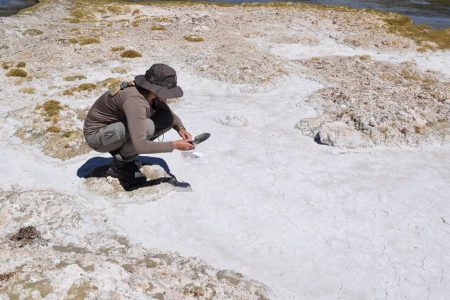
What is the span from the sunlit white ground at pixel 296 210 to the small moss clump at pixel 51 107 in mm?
2083

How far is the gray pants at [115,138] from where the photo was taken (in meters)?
9.55

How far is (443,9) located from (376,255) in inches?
2251

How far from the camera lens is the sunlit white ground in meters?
8.44

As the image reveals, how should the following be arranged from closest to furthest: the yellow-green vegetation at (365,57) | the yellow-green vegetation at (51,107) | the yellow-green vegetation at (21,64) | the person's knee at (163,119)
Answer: the person's knee at (163,119)
the yellow-green vegetation at (51,107)
the yellow-green vegetation at (21,64)
the yellow-green vegetation at (365,57)

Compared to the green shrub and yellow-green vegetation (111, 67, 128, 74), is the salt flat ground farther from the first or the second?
the green shrub

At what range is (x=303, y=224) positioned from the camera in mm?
9852

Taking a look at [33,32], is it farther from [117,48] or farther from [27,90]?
[27,90]

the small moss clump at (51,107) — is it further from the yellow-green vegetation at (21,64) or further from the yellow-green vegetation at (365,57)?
the yellow-green vegetation at (365,57)

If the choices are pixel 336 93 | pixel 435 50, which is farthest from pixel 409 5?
pixel 336 93

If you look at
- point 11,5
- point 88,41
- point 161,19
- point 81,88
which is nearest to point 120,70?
point 81,88

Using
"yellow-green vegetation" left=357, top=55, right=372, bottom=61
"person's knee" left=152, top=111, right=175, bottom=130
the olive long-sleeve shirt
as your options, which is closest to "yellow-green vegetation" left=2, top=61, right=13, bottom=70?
the olive long-sleeve shirt

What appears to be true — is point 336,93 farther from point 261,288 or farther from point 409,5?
point 409,5

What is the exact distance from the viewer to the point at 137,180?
431 inches

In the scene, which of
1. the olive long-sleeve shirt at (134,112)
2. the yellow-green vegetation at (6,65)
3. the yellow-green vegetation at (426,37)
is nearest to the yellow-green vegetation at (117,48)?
the yellow-green vegetation at (6,65)
